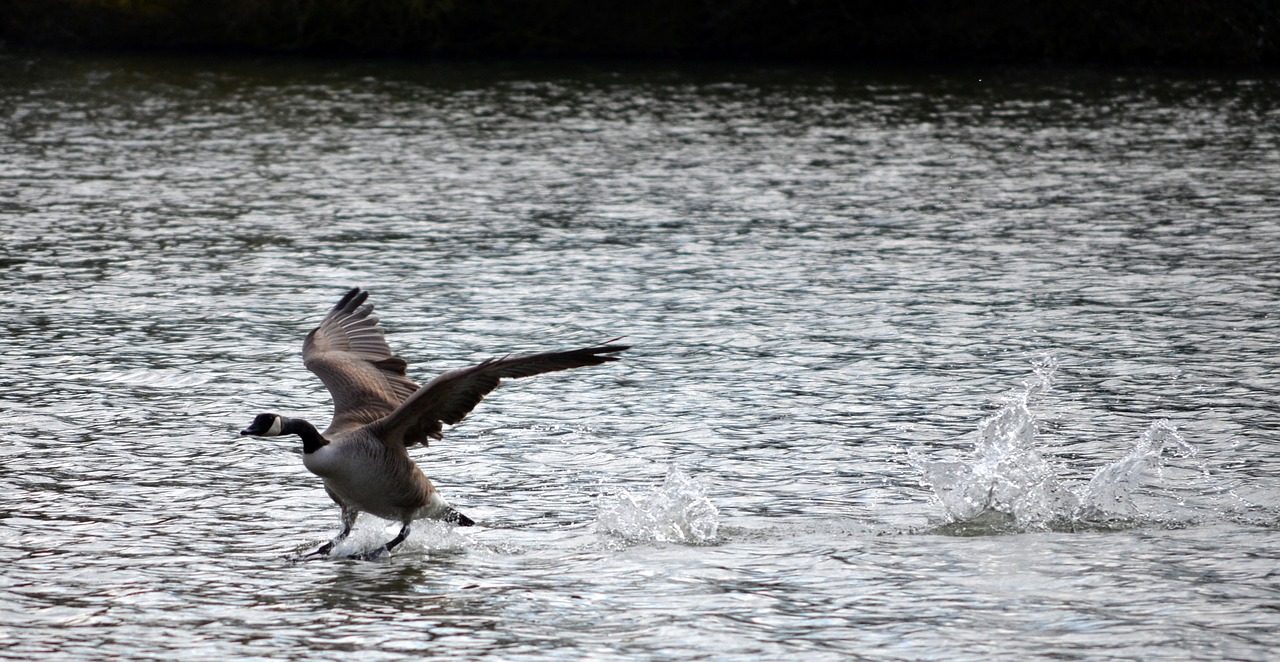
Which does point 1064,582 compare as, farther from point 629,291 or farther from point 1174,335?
point 629,291

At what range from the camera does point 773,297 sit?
16156 millimetres

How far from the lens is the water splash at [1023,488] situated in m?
9.42

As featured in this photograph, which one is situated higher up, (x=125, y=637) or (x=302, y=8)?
(x=302, y=8)

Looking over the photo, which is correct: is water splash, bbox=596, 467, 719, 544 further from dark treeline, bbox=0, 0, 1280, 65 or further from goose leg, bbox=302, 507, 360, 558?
dark treeline, bbox=0, 0, 1280, 65

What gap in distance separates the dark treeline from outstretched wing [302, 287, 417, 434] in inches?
1282

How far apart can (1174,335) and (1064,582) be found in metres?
6.52

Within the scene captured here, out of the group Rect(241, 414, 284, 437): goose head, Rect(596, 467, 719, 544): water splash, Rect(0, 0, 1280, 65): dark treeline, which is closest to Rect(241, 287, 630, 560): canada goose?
Rect(241, 414, 284, 437): goose head

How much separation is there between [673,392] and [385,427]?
438cm

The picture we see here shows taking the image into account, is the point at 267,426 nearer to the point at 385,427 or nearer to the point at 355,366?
the point at 385,427

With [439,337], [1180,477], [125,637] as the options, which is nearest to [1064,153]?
[439,337]

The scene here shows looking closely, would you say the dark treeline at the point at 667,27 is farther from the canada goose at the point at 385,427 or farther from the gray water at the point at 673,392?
the canada goose at the point at 385,427

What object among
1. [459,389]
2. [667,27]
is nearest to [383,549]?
[459,389]

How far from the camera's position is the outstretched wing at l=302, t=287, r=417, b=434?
9188 millimetres

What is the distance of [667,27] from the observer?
1667 inches
